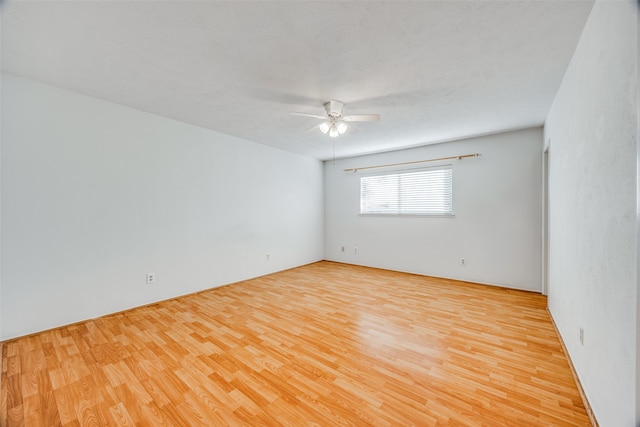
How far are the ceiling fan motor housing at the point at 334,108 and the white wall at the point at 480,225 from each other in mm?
2437

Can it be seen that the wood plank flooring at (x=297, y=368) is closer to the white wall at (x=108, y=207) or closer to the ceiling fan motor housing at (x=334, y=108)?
the white wall at (x=108, y=207)

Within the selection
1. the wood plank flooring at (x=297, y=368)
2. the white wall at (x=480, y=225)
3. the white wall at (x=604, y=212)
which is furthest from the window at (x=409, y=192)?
the white wall at (x=604, y=212)

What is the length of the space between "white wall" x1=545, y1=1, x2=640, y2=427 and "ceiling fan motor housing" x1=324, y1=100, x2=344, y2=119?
181 centimetres

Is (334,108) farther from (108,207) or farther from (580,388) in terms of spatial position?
(580,388)

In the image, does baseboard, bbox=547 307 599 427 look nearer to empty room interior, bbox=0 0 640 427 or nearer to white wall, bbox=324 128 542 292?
empty room interior, bbox=0 0 640 427

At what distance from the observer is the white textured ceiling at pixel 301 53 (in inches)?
57.8

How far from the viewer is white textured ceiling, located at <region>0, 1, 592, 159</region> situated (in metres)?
1.47

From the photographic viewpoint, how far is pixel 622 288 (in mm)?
1067

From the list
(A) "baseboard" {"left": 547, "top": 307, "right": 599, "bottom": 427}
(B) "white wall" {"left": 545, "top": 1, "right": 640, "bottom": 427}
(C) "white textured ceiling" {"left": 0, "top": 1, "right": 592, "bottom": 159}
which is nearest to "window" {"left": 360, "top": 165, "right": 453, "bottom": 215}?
(C) "white textured ceiling" {"left": 0, "top": 1, "right": 592, "bottom": 159}

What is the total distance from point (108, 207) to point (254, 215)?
2011mm

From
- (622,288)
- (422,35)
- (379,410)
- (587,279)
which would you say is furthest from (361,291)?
(422,35)

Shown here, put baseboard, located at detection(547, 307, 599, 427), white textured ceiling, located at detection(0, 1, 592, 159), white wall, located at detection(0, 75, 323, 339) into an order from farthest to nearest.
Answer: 1. white wall, located at detection(0, 75, 323, 339)
2. white textured ceiling, located at detection(0, 1, 592, 159)
3. baseboard, located at detection(547, 307, 599, 427)

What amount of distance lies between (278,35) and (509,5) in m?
1.38

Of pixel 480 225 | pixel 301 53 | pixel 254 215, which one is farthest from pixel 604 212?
pixel 254 215
